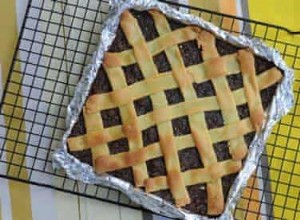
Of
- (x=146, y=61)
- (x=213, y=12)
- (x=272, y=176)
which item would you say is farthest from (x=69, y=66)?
(x=272, y=176)

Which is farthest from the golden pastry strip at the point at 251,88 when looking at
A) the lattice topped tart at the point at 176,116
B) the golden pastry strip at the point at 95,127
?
the golden pastry strip at the point at 95,127

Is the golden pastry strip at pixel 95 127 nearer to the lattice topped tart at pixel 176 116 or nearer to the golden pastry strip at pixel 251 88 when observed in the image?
the lattice topped tart at pixel 176 116

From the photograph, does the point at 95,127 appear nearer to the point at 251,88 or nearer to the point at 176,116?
the point at 176,116

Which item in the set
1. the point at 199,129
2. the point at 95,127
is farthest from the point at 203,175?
the point at 95,127

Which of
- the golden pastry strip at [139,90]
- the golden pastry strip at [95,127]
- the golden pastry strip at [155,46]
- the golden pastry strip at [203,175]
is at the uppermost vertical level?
the golden pastry strip at [155,46]

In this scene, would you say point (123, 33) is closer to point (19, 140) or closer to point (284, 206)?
point (19, 140)

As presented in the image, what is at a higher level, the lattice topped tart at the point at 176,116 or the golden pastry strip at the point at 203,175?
the lattice topped tart at the point at 176,116

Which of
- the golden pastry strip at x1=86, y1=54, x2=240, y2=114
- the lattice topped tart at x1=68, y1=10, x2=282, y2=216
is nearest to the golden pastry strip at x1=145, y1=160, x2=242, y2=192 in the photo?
the lattice topped tart at x1=68, y1=10, x2=282, y2=216
